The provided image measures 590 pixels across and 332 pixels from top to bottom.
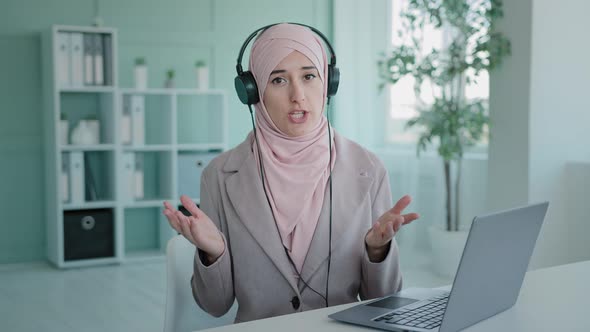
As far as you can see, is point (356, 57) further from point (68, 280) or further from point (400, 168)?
point (68, 280)

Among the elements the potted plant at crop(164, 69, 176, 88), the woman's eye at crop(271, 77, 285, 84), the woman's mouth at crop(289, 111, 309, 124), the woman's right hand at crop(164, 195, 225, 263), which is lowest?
the woman's right hand at crop(164, 195, 225, 263)

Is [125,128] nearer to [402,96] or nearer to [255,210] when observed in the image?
[402,96]

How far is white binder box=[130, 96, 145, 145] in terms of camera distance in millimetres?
4488

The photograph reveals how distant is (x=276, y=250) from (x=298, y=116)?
11.9 inches

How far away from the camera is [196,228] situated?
125 cm

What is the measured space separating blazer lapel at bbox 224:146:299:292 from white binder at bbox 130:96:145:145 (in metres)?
3.08

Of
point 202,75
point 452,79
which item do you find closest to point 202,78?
point 202,75

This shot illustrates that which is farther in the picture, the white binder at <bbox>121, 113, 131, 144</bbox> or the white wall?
the white binder at <bbox>121, 113, 131, 144</bbox>

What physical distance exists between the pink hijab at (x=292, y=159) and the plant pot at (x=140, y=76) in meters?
3.15

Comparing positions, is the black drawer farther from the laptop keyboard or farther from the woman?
the laptop keyboard

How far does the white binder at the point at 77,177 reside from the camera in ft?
14.2

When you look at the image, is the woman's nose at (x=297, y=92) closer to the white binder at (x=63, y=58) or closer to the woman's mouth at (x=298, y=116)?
the woman's mouth at (x=298, y=116)

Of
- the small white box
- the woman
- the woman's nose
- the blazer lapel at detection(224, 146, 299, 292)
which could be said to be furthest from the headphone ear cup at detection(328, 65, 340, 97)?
the small white box

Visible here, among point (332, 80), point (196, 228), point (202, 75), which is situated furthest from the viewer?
point (202, 75)
